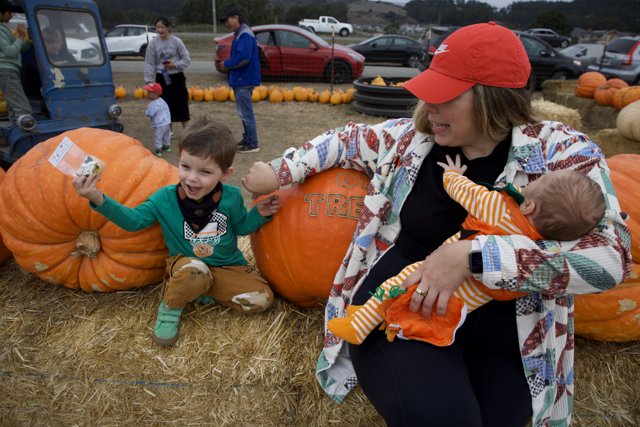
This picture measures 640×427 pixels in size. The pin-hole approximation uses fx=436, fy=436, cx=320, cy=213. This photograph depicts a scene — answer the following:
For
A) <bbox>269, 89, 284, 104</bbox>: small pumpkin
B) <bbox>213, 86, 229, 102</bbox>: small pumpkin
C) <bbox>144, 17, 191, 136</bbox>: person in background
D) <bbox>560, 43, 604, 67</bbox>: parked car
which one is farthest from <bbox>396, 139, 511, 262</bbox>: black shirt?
<bbox>560, 43, 604, 67</bbox>: parked car

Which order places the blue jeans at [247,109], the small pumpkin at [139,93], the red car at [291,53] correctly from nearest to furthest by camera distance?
the blue jeans at [247,109] → the small pumpkin at [139,93] → the red car at [291,53]

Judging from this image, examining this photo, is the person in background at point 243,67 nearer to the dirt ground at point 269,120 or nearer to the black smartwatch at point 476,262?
the dirt ground at point 269,120

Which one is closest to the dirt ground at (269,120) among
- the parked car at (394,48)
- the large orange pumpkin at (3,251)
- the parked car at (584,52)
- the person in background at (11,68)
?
the person in background at (11,68)

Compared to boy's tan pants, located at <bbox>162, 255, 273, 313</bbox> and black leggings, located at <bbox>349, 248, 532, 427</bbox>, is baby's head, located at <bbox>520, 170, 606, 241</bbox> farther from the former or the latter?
boy's tan pants, located at <bbox>162, 255, 273, 313</bbox>

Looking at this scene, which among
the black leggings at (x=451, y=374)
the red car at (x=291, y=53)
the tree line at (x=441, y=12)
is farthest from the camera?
the tree line at (x=441, y=12)

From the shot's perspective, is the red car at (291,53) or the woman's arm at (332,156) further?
the red car at (291,53)

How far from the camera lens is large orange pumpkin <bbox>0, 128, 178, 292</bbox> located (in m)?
2.38

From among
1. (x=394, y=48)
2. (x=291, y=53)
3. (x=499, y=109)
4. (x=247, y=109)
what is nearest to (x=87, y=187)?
(x=499, y=109)

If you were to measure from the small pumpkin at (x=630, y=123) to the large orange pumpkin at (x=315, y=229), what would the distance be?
22.0ft

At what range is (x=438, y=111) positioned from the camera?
1853mm

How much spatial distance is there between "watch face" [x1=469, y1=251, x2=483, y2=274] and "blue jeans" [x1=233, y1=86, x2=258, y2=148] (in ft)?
21.6

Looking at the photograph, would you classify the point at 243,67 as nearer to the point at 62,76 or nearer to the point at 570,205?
the point at 62,76

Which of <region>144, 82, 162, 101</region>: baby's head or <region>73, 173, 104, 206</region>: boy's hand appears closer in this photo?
<region>73, 173, 104, 206</region>: boy's hand

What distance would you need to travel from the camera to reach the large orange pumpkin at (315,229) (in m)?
2.39
